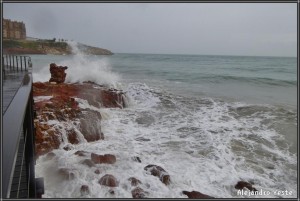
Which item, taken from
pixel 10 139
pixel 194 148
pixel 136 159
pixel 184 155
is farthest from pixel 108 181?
pixel 10 139

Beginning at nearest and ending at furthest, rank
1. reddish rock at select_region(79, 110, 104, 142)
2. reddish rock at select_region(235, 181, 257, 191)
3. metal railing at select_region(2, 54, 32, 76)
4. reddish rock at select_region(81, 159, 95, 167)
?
reddish rock at select_region(235, 181, 257, 191) → reddish rock at select_region(81, 159, 95, 167) → reddish rock at select_region(79, 110, 104, 142) → metal railing at select_region(2, 54, 32, 76)

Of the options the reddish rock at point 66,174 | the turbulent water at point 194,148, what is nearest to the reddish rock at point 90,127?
the turbulent water at point 194,148

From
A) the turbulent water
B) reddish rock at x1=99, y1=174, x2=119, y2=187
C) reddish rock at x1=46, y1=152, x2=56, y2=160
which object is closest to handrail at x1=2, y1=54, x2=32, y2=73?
the turbulent water

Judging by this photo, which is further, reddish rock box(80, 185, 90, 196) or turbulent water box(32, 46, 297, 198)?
turbulent water box(32, 46, 297, 198)

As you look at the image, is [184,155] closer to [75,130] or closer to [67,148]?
[67,148]

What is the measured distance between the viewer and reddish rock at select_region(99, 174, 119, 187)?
6335 mm

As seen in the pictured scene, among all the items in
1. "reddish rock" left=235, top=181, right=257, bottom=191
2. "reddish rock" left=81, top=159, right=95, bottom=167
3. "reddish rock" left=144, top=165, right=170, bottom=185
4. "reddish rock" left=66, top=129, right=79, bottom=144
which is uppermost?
"reddish rock" left=66, top=129, right=79, bottom=144

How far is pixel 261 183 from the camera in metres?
6.76

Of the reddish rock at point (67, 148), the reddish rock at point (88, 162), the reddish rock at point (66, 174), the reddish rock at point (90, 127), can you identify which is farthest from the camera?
the reddish rock at point (90, 127)

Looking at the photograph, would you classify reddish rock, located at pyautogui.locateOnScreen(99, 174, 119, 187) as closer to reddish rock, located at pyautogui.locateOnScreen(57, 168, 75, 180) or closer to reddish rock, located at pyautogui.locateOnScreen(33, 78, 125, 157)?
reddish rock, located at pyautogui.locateOnScreen(57, 168, 75, 180)

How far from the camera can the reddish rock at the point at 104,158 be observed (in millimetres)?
7316

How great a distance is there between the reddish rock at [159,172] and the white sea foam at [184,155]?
142 millimetres

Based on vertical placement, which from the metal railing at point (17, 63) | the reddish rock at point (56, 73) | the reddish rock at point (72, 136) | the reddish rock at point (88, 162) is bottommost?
the reddish rock at point (88, 162)

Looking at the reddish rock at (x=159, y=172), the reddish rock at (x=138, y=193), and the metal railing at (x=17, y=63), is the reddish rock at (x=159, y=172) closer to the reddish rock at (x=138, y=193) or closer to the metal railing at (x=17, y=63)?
the reddish rock at (x=138, y=193)
